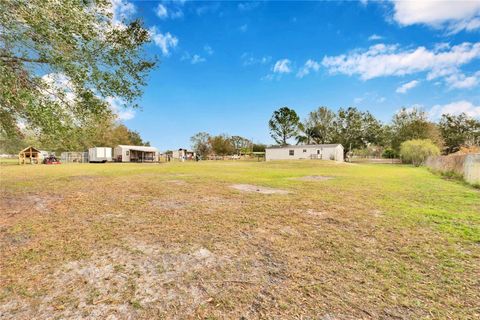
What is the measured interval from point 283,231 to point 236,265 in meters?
1.59

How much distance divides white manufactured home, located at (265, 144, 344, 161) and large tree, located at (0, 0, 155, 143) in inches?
1610

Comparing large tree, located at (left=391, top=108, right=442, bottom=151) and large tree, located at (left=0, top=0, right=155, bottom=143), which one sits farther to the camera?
large tree, located at (left=391, top=108, right=442, bottom=151)

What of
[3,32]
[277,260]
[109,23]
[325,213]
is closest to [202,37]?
[109,23]

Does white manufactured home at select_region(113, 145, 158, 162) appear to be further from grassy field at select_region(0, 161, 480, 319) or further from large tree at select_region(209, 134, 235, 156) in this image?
grassy field at select_region(0, 161, 480, 319)

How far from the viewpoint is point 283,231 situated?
448 centimetres

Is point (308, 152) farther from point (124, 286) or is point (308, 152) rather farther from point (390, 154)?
point (124, 286)

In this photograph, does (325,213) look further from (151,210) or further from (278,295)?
(151,210)

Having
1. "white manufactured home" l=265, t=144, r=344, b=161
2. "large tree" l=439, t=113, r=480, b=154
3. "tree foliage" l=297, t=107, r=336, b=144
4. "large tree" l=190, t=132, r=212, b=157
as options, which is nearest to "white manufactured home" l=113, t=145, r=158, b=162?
"large tree" l=190, t=132, r=212, b=157

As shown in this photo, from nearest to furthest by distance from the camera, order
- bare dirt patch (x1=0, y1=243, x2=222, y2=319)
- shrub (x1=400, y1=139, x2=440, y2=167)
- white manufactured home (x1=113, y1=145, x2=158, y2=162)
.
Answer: bare dirt patch (x1=0, y1=243, x2=222, y2=319) < shrub (x1=400, y1=139, x2=440, y2=167) < white manufactured home (x1=113, y1=145, x2=158, y2=162)

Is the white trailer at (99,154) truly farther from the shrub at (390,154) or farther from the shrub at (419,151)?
the shrub at (390,154)

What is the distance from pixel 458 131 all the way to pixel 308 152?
37.8 metres

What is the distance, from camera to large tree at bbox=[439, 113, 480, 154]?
52500 millimetres

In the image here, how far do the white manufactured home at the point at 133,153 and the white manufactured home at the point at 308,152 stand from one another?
22.9 meters

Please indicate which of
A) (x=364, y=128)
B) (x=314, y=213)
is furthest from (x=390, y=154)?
(x=314, y=213)
